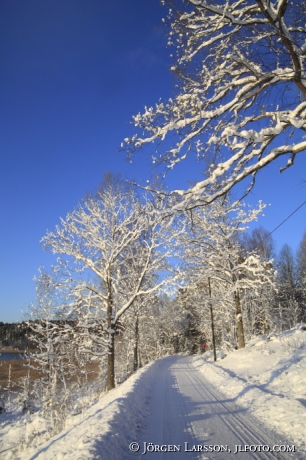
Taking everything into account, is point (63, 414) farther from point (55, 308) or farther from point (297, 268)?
point (297, 268)

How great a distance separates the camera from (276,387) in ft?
27.3

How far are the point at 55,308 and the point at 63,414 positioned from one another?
4213 millimetres

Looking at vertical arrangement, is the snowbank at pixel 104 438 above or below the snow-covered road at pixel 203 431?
above

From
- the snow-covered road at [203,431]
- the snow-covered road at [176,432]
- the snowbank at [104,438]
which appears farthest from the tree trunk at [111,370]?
the snowbank at [104,438]

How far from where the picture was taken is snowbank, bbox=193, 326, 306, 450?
549 cm

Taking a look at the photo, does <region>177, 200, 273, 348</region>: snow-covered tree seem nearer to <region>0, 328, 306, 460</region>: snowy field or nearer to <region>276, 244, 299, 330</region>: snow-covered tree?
<region>0, 328, 306, 460</region>: snowy field

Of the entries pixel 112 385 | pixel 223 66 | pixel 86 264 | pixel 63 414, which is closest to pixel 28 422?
pixel 63 414

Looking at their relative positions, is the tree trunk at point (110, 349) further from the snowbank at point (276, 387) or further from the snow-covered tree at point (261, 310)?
the snow-covered tree at point (261, 310)

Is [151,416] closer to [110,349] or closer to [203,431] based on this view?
[203,431]

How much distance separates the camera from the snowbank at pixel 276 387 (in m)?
5.49

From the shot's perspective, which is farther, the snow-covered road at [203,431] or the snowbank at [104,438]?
the snow-covered road at [203,431]

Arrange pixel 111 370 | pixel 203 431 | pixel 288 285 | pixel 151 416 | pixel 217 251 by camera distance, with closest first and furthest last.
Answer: pixel 203 431 → pixel 151 416 → pixel 111 370 → pixel 217 251 → pixel 288 285

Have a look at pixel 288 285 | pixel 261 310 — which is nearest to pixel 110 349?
pixel 261 310

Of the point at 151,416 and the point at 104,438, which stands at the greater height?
the point at 104,438
